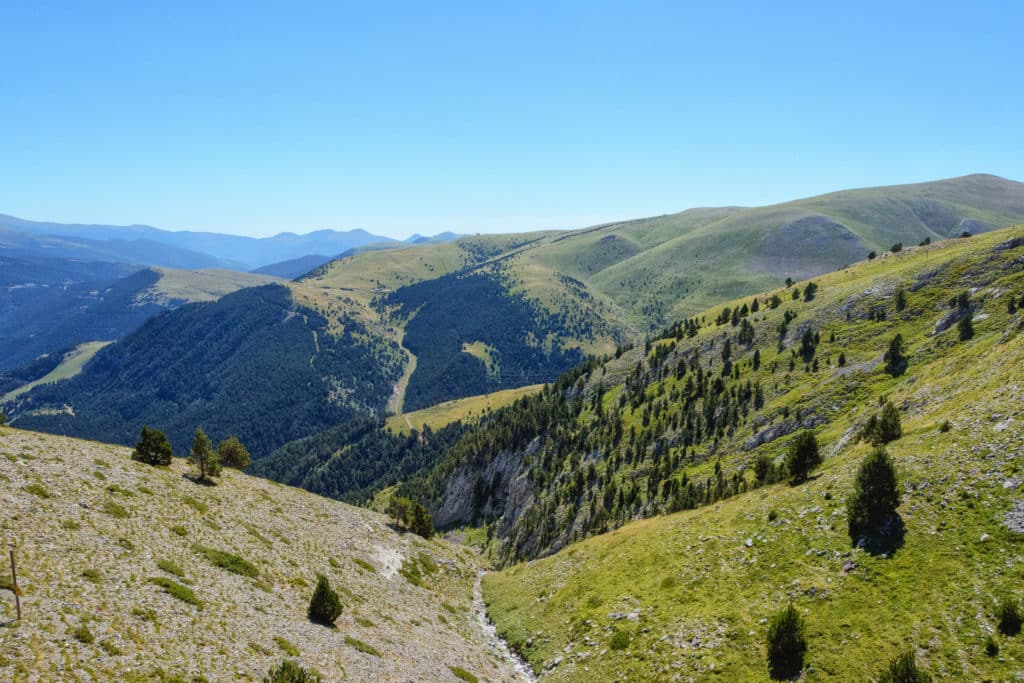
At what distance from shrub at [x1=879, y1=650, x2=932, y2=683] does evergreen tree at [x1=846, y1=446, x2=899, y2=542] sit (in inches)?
510

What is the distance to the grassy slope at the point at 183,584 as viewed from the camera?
26.5 metres

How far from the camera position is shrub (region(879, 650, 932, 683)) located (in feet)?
86.5

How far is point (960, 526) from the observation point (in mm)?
34156

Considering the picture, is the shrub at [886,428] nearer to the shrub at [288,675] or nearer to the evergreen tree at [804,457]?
the evergreen tree at [804,457]

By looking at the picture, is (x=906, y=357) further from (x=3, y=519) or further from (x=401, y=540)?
(x=3, y=519)

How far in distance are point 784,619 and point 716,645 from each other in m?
5.98

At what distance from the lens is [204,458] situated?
5947 centimetres

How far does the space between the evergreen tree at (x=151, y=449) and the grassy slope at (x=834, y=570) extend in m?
44.2

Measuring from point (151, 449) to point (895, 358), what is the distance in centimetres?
10212

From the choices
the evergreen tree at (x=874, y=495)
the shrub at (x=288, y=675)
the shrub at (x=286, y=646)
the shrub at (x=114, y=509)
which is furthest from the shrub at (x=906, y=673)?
the shrub at (x=114, y=509)

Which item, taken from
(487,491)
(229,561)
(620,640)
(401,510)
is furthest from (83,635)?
(487,491)

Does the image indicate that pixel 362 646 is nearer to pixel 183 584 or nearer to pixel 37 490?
pixel 183 584

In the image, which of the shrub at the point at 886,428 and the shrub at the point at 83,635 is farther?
the shrub at the point at 886,428

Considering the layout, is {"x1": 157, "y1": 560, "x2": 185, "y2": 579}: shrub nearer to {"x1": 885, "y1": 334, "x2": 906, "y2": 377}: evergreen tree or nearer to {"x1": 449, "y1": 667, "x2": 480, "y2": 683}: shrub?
{"x1": 449, "y1": 667, "x2": 480, "y2": 683}: shrub
